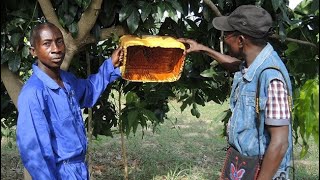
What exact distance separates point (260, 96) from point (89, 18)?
3.13 ft

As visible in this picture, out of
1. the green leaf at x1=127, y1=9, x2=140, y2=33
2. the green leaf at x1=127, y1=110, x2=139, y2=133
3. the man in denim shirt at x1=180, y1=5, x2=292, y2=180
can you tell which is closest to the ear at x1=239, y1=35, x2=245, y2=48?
the man in denim shirt at x1=180, y1=5, x2=292, y2=180

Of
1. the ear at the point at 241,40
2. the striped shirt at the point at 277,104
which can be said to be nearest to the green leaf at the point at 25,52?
the ear at the point at 241,40

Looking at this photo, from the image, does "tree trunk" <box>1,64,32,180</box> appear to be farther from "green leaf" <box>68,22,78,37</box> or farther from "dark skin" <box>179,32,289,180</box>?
"dark skin" <box>179,32,289,180</box>

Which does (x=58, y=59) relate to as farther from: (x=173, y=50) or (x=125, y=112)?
(x=125, y=112)

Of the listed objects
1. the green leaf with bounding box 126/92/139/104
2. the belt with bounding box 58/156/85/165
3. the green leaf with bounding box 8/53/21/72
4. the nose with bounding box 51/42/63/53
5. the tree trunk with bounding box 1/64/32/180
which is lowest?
the belt with bounding box 58/156/85/165

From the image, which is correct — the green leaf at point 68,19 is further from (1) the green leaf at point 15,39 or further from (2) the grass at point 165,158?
(2) the grass at point 165,158

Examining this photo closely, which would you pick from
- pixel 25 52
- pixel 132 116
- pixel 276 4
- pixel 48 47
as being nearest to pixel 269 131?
pixel 276 4

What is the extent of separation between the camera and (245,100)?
1.92 metres

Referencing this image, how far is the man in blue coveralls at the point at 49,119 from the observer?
1871 millimetres

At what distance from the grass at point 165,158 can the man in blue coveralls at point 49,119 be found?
1836 mm

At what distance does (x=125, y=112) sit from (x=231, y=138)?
51.2 inches

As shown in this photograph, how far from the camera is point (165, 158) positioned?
5336mm

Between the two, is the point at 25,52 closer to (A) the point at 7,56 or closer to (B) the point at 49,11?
(A) the point at 7,56

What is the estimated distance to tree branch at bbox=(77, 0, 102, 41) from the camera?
7.39 feet
